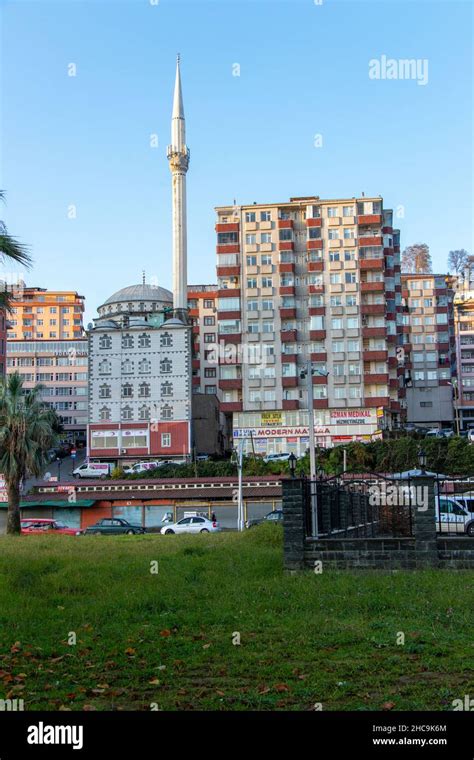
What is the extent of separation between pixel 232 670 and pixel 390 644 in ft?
7.35

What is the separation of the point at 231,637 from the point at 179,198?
85619 mm

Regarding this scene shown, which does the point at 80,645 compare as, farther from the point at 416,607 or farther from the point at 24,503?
the point at 24,503

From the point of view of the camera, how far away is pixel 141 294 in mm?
115188

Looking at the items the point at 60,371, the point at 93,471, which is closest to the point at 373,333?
the point at 93,471

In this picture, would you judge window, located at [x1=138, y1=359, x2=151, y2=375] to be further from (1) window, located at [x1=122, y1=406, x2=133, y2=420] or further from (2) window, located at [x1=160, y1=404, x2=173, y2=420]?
(2) window, located at [x1=160, y1=404, x2=173, y2=420]

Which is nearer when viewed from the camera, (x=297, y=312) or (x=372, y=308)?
(x=372, y=308)

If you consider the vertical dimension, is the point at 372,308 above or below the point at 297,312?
above

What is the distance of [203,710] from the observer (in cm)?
783

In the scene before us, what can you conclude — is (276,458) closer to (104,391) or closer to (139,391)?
(139,391)

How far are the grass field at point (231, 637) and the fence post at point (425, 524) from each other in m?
0.53

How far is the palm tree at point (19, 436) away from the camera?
3797 cm

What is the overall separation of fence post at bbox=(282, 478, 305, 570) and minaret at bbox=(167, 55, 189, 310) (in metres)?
76.1
